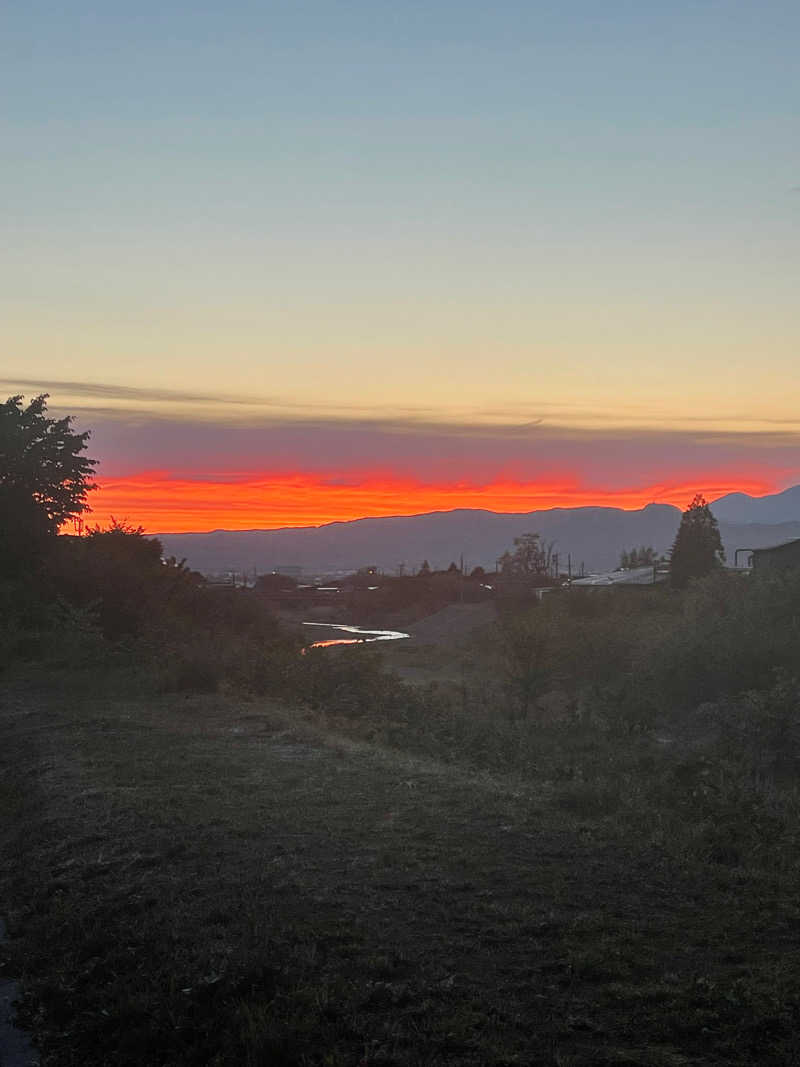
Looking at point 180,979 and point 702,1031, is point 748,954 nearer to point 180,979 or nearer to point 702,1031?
point 702,1031

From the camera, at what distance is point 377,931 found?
7.54 m

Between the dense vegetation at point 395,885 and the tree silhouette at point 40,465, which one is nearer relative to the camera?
the dense vegetation at point 395,885

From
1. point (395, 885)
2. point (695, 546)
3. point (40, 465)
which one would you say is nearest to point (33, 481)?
point (40, 465)

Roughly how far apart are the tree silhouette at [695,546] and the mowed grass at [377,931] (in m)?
71.4

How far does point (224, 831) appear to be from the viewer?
10602 millimetres

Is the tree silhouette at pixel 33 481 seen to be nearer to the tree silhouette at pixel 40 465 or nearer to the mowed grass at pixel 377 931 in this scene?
the tree silhouette at pixel 40 465

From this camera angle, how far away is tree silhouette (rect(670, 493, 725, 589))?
82.8 meters

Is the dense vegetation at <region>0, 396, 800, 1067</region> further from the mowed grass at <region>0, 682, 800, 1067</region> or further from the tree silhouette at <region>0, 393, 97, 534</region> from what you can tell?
the tree silhouette at <region>0, 393, 97, 534</region>

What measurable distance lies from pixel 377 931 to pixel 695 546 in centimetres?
8204

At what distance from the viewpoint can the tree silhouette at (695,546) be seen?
82.8 m

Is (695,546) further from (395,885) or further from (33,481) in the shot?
(395,885)

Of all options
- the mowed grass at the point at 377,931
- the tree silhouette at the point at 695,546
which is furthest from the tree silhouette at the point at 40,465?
the tree silhouette at the point at 695,546

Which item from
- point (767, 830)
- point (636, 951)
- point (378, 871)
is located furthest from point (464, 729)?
point (636, 951)

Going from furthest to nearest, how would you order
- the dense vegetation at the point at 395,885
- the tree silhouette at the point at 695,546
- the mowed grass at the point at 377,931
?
the tree silhouette at the point at 695,546 < the dense vegetation at the point at 395,885 < the mowed grass at the point at 377,931
